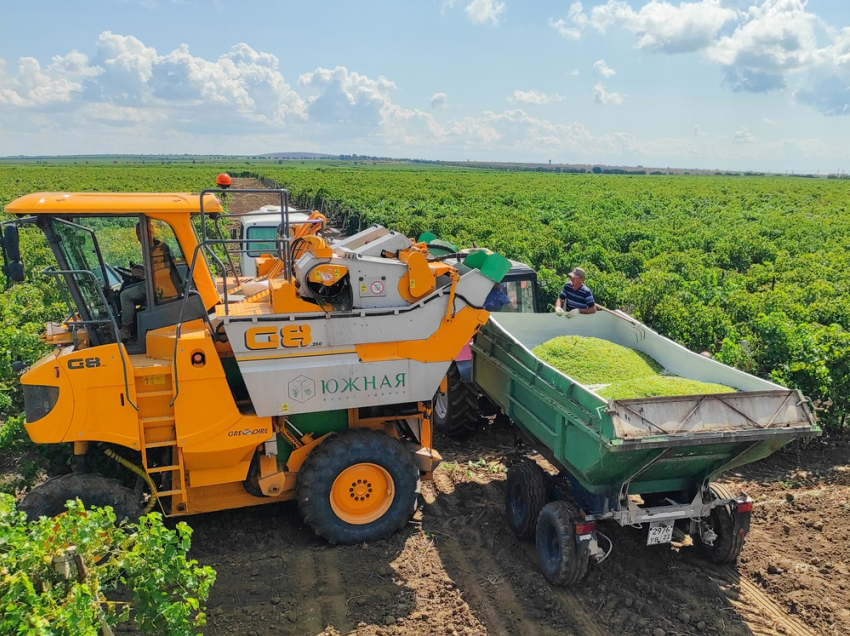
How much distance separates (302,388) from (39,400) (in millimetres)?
2138

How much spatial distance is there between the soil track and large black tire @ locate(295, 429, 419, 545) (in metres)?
0.20

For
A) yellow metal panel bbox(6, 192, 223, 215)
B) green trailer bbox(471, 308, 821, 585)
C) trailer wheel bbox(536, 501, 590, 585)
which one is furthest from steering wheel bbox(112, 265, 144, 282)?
trailer wheel bbox(536, 501, 590, 585)

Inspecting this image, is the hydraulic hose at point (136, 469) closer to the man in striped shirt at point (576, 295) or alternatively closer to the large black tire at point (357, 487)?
the large black tire at point (357, 487)

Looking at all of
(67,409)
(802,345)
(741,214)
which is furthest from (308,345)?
(741,214)

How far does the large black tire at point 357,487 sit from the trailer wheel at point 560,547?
1.36 m

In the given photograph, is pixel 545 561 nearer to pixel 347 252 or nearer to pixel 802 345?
pixel 347 252

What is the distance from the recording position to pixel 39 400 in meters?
5.30

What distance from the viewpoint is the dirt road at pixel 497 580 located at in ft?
17.0

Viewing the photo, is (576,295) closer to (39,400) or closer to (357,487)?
(357,487)

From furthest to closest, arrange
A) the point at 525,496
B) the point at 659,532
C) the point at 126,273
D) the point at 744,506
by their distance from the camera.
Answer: the point at 525,496
the point at 126,273
the point at 744,506
the point at 659,532

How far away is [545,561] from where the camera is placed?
5695 millimetres

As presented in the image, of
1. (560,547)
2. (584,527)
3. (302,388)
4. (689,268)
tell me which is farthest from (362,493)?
(689,268)

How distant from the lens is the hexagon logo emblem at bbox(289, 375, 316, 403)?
578 centimetres

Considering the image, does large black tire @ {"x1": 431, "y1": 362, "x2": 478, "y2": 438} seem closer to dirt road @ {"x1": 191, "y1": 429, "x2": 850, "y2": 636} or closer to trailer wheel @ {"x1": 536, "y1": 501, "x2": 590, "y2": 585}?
dirt road @ {"x1": 191, "y1": 429, "x2": 850, "y2": 636}
